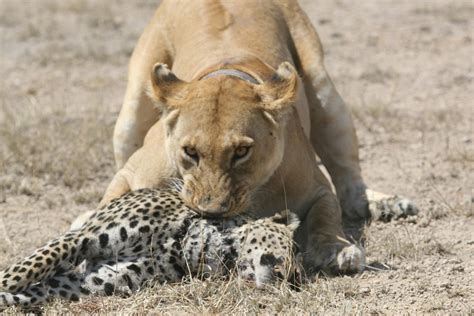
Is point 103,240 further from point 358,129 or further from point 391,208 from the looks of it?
point 358,129

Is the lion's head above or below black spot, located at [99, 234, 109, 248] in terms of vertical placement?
A: above

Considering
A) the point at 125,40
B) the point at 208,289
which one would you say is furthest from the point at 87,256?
the point at 125,40

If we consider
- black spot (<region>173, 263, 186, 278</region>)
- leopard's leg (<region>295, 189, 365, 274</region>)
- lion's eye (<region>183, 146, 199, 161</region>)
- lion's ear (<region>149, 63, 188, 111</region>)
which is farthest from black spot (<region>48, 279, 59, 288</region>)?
leopard's leg (<region>295, 189, 365, 274</region>)

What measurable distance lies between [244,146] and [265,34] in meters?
2.15

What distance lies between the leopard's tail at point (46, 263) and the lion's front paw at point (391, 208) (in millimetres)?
2909

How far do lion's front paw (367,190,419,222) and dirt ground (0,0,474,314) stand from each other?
0.35 ft

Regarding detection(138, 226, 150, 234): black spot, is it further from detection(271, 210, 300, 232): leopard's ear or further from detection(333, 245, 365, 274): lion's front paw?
detection(333, 245, 365, 274): lion's front paw

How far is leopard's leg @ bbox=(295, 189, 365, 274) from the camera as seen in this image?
6.40 metres

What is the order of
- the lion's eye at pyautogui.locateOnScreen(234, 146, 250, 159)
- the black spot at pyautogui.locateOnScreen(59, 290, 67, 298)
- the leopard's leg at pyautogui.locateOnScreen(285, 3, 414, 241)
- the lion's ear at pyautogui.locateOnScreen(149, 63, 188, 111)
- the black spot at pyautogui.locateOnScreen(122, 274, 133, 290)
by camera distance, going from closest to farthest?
the black spot at pyautogui.locateOnScreen(59, 290, 67, 298) → the black spot at pyautogui.locateOnScreen(122, 274, 133, 290) → the lion's eye at pyautogui.locateOnScreen(234, 146, 250, 159) → the lion's ear at pyautogui.locateOnScreen(149, 63, 188, 111) → the leopard's leg at pyautogui.locateOnScreen(285, 3, 414, 241)

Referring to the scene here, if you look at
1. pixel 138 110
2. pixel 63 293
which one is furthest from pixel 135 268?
pixel 138 110

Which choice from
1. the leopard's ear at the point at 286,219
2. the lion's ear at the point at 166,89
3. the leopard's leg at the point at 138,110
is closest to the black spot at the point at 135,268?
the leopard's ear at the point at 286,219

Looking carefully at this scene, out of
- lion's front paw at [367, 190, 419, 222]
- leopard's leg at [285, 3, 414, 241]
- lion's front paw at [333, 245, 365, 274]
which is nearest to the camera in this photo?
lion's front paw at [333, 245, 365, 274]

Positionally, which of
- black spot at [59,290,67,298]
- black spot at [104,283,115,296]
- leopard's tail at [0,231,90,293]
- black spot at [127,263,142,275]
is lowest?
black spot at [104,283,115,296]

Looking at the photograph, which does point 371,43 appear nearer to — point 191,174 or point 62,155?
point 62,155
